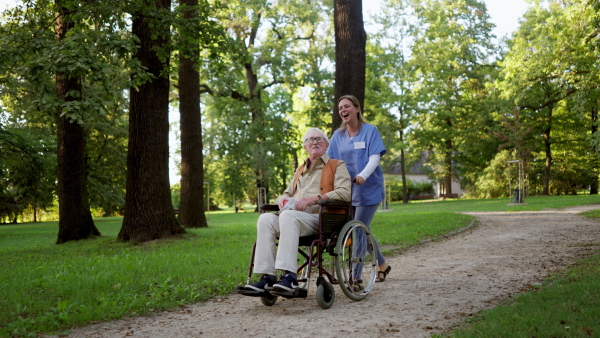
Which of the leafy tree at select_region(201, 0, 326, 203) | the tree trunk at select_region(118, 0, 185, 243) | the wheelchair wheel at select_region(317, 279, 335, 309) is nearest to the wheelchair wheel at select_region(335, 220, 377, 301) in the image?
the wheelchair wheel at select_region(317, 279, 335, 309)

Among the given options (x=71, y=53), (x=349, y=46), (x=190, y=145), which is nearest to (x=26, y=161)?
(x=190, y=145)

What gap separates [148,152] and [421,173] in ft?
168

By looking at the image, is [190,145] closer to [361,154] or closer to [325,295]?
[361,154]

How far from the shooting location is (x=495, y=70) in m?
33.7

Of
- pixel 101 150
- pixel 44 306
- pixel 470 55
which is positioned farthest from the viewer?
pixel 470 55

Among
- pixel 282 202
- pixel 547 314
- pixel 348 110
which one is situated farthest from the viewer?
pixel 348 110

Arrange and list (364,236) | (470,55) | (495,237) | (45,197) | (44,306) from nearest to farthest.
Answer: (44,306)
(364,236)
(495,237)
(45,197)
(470,55)

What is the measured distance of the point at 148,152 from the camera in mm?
10148

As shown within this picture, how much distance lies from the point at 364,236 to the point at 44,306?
9.34 feet

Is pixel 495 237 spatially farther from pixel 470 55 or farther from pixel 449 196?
pixel 449 196

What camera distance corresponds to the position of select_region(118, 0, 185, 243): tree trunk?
10.1 meters

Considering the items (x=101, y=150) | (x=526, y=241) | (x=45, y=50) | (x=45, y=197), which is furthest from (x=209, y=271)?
(x=101, y=150)

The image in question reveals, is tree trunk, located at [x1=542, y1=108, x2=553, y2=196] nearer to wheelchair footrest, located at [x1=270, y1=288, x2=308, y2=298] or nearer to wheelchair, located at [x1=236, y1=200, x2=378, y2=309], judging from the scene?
wheelchair, located at [x1=236, y1=200, x2=378, y2=309]

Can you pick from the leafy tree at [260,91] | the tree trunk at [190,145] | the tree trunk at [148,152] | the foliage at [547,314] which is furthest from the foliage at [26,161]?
the foliage at [547,314]
